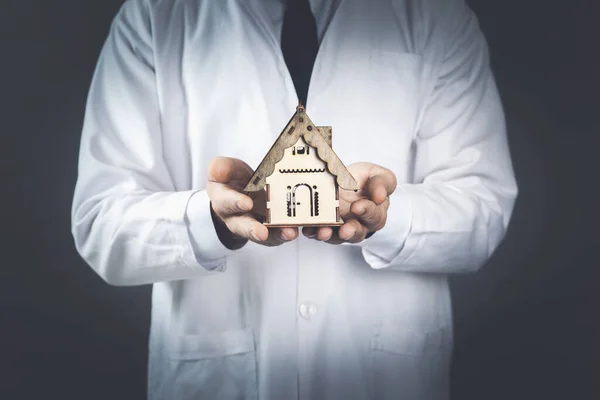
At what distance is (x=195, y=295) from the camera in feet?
3.67

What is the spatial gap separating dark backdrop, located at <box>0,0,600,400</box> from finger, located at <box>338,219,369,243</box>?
1.58ft

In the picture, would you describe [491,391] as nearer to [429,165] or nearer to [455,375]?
[455,375]

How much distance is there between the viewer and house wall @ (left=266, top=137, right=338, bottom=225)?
0.86 m

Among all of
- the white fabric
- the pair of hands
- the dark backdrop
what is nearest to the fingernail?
the pair of hands

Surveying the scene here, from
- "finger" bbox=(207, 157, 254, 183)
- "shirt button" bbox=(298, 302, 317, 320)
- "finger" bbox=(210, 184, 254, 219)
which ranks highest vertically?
"finger" bbox=(207, 157, 254, 183)

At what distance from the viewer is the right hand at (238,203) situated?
2.71ft

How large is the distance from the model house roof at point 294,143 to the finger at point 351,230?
45 mm

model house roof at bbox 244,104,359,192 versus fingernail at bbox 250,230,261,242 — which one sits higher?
model house roof at bbox 244,104,359,192

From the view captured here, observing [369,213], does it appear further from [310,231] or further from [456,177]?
[456,177]

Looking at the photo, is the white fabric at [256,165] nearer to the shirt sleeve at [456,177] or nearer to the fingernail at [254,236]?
the shirt sleeve at [456,177]

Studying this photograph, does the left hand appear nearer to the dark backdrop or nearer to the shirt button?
the shirt button

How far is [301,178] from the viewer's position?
2.85 ft

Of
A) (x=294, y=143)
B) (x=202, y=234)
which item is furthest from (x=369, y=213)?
(x=202, y=234)

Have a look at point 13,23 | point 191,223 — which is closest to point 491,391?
point 191,223
